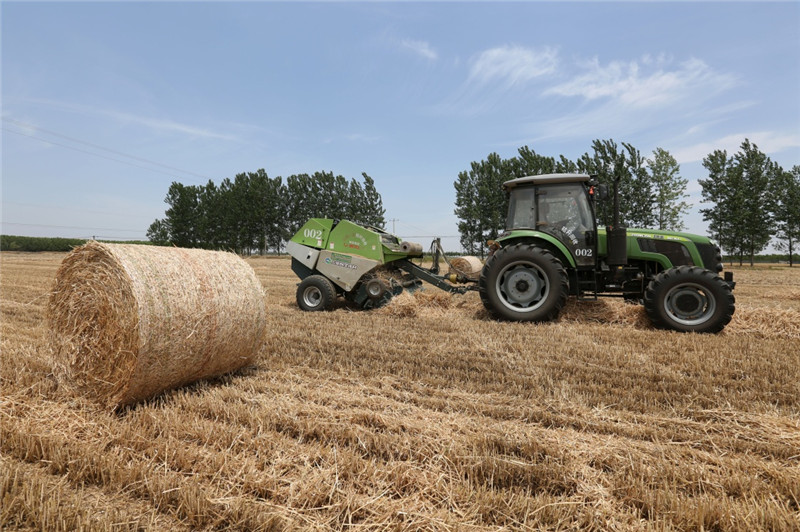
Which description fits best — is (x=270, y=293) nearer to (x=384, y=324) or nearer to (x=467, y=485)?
(x=384, y=324)

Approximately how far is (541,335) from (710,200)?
1255 inches

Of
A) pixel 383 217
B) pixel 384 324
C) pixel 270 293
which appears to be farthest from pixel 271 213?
pixel 384 324

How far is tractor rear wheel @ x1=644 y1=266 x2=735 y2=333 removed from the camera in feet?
17.5

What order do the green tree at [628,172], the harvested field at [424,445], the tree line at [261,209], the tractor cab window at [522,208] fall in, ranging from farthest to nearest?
the tree line at [261,209] < the green tree at [628,172] < the tractor cab window at [522,208] < the harvested field at [424,445]

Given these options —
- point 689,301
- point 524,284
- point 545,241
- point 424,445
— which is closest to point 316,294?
point 524,284

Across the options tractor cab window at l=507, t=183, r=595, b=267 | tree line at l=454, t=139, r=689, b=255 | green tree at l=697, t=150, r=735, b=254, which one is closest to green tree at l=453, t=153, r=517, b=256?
tree line at l=454, t=139, r=689, b=255

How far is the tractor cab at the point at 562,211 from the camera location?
20.8ft

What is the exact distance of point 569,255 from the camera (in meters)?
6.33

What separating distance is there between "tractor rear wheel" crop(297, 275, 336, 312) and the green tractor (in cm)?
264

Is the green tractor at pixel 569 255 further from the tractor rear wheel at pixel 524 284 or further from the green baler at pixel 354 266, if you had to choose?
the green baler at pixel 354 266

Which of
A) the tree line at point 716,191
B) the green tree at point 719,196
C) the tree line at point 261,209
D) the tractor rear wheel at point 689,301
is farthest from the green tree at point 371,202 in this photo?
the tractor rear wheel at point 689,301

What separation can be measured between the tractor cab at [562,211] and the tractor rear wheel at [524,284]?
→ 43cm

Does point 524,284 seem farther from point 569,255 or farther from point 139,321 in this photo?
point 139,321

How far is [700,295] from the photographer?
552cm
